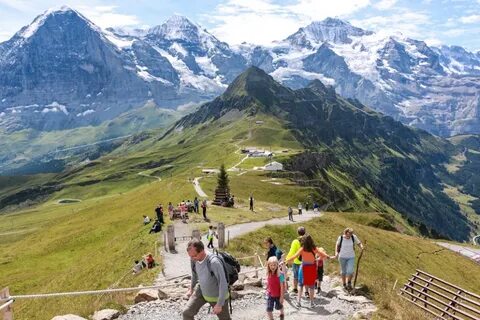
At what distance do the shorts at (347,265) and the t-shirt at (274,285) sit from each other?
709cm

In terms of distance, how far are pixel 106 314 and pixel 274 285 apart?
888 centimetres

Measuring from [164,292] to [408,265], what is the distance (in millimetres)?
48729

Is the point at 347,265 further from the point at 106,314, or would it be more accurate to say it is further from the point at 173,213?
the point at 173,213

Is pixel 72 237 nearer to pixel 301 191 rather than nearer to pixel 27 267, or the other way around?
pixel 27 267

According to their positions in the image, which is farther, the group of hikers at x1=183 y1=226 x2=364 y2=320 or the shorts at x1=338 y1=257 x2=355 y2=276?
the shorts at x1=338 y1=257 x2=355 y2=276

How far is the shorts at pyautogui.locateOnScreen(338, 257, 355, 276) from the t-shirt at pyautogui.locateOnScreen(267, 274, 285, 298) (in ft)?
23.3

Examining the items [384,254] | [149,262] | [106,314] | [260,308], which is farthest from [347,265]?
[384,254]

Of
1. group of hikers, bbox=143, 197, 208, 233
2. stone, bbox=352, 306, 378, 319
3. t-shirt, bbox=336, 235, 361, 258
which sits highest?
t-shirt, bbox=336, 235, 361, 258

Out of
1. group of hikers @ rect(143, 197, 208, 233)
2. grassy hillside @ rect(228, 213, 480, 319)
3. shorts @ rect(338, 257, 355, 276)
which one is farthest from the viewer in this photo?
group of hikers @ rect(143, 197, 208, 233)

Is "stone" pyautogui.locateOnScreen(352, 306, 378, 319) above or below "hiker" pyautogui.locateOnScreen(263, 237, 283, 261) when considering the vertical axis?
below

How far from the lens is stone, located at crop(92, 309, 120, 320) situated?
2283 centimetres

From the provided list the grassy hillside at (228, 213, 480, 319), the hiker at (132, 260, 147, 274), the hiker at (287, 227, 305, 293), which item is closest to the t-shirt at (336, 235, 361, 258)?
the hiker at (287, 227, 305, 293)

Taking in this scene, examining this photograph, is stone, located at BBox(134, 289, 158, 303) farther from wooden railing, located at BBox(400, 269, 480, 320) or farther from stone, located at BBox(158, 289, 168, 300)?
wooden railing, located at BBox(400, 269, 480, 320)

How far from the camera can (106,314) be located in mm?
23203
